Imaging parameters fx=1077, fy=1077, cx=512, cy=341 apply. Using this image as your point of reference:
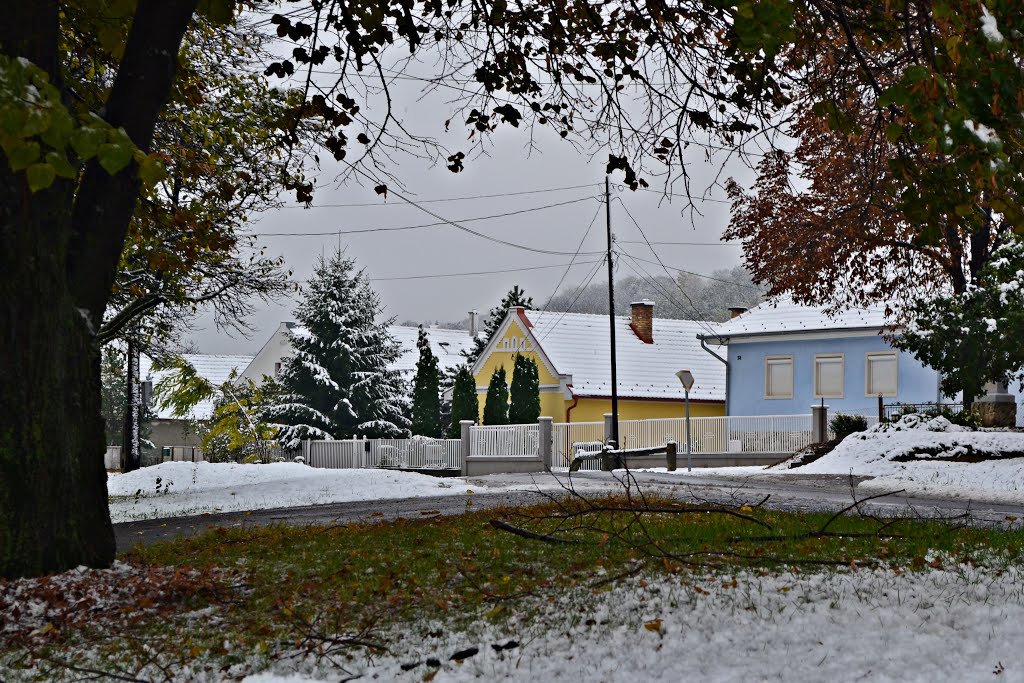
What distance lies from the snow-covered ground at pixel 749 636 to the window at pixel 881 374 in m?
32.5

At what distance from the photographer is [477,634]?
19.7 feet

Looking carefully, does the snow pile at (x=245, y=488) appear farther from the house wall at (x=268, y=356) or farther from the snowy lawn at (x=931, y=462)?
the house wall at (x=268, y=356)

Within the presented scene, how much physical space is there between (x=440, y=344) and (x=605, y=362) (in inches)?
797

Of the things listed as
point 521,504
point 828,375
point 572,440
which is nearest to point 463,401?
point 572,440

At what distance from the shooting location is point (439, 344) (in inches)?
2594

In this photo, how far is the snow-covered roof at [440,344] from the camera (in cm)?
6300

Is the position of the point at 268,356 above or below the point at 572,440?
above

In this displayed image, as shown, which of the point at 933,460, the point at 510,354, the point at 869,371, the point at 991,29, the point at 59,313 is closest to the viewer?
the point at 991,29

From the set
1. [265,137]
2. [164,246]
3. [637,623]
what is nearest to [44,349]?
[637,623]

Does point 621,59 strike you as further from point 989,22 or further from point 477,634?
point 477,634

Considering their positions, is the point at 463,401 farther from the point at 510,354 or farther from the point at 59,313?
the point at 59,313

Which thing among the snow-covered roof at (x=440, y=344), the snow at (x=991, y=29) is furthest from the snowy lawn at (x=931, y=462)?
the snow-covered roof at (x=440, y=344)

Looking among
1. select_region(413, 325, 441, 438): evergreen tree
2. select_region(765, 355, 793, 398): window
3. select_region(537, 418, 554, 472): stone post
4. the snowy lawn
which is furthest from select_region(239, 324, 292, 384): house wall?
the snowy lawn

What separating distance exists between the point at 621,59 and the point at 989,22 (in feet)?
15.1
